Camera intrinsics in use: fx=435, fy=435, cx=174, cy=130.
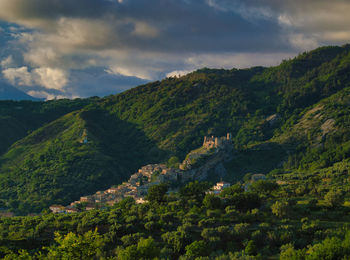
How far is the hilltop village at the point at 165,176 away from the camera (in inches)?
4511

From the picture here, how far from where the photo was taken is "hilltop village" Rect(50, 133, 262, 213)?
115 m

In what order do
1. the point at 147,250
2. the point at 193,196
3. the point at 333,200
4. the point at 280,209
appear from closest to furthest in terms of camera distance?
the point at 147,250 → the point at 280,209 → the point at 333,200 → the point at 193,196

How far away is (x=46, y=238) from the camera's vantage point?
52.7 m

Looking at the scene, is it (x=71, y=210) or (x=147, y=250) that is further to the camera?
(x=71, y=210)

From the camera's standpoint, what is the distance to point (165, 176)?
134 m

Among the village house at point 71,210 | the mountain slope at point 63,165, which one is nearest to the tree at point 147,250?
the village house at point 71,210

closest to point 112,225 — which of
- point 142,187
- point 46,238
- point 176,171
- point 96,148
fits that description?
point 46,238

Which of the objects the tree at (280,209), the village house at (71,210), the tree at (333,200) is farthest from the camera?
the village house at (71,210)

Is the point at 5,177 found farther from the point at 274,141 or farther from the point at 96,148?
the point at 274,141

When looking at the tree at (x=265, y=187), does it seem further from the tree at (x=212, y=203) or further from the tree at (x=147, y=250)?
the tree at (x=147, y=250)

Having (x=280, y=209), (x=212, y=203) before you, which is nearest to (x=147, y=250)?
(x=280, y=209)

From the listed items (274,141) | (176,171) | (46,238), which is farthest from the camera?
(274,141)

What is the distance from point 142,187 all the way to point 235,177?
Answer: 34479mm

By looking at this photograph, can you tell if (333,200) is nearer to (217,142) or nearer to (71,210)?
(71,210)
